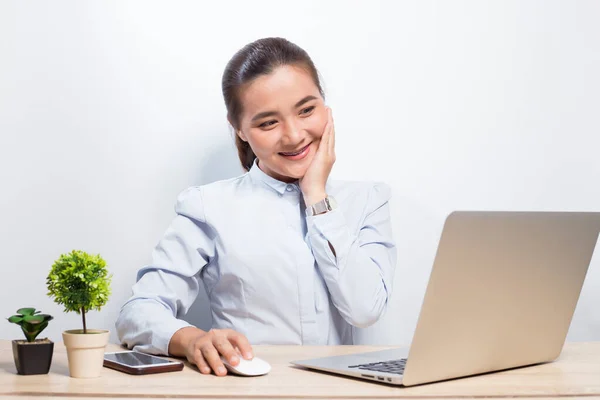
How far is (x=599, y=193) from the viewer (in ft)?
7.34

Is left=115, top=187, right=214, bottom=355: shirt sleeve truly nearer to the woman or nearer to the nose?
the woman

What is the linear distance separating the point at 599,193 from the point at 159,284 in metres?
1.38

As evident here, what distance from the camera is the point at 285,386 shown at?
1.04 m

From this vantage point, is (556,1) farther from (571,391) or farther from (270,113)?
(571,391)

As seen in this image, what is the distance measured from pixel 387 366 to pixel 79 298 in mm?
490

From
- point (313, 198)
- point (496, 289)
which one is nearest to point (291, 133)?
point (313, 198)

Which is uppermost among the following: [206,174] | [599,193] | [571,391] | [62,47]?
[62,47]

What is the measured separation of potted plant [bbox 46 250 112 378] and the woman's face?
0.77m

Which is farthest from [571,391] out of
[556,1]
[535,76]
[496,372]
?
[556,1]

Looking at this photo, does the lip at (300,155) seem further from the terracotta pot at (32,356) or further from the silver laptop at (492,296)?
the terracotta pot at (32,356)

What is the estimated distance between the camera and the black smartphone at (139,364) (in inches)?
44.6

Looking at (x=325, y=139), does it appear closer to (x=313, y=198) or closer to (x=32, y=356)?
(x=313, y=198)

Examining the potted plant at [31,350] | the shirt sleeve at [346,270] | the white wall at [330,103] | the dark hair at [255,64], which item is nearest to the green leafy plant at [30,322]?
the potted plant at [31,350]

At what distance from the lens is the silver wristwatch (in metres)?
1.73
